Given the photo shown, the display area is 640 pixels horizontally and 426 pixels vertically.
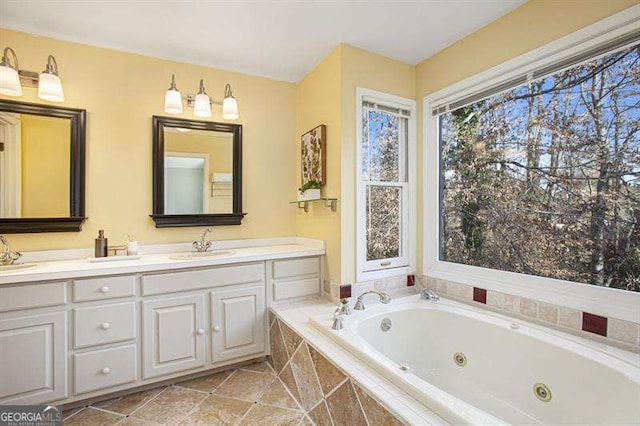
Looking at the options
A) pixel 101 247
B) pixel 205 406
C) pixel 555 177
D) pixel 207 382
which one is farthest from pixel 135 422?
pixel 555 177

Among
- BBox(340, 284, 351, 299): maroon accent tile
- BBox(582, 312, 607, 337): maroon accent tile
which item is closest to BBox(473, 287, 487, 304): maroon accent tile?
BBox(582, 312, 607, 337): maroon accent tile

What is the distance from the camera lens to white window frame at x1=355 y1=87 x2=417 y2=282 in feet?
7.87

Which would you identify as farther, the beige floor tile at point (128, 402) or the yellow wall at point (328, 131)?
the yellow wall at point (328, 131)

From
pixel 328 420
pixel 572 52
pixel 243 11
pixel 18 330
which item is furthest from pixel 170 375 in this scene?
pixel 572 52

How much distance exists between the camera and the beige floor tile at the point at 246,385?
2.02 meters

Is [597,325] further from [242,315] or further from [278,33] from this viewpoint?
[278,33]

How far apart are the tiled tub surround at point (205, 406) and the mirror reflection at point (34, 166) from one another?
129 cm

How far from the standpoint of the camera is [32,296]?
5.69 feet

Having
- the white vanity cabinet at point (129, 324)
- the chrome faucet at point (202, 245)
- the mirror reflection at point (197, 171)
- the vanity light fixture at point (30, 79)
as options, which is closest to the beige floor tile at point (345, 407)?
the white vanity cabinet at point (129, 324)

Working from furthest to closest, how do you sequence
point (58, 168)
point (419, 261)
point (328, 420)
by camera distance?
point (419, 261) → point (58, 168) → point (328, 420)

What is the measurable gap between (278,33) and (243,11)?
1.01ft

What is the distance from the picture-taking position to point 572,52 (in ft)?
5.62

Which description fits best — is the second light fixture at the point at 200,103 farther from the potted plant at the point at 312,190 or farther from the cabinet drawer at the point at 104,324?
the cabinet drawer at the point at 104,324

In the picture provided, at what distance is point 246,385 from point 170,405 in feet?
1.51
